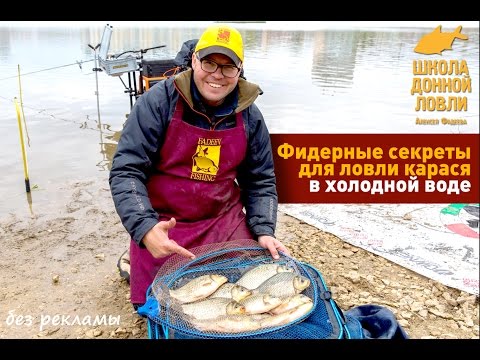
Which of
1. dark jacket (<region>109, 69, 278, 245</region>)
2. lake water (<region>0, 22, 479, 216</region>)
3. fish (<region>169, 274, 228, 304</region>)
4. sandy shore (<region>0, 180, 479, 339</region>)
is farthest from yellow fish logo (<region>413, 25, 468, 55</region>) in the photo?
fish (<region>169, 274, 228, 304</region>)

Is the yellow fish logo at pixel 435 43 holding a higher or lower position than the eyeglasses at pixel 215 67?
higher

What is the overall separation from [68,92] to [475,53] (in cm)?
1192

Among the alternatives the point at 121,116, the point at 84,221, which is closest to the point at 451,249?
the point at 84,221

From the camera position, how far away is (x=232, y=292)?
7.86 feet

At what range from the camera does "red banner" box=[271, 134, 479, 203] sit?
421 cm

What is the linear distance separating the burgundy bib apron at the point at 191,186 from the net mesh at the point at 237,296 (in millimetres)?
146

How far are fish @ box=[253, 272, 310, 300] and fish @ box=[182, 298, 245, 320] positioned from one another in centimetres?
19

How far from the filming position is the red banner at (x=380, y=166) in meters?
4.21

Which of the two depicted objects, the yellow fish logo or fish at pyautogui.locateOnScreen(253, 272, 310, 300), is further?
the yellow fish logo

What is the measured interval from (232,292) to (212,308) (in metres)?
0.15

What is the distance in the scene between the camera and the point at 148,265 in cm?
265

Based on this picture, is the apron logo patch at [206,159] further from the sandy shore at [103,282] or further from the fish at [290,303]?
the sandy shore at [103,282]

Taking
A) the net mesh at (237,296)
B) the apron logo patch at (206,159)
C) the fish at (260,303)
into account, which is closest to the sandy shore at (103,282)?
the net mesh at (237,296)

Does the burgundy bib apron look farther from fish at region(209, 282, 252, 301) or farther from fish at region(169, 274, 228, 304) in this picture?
fish at region(209, 282, 252, 301)
